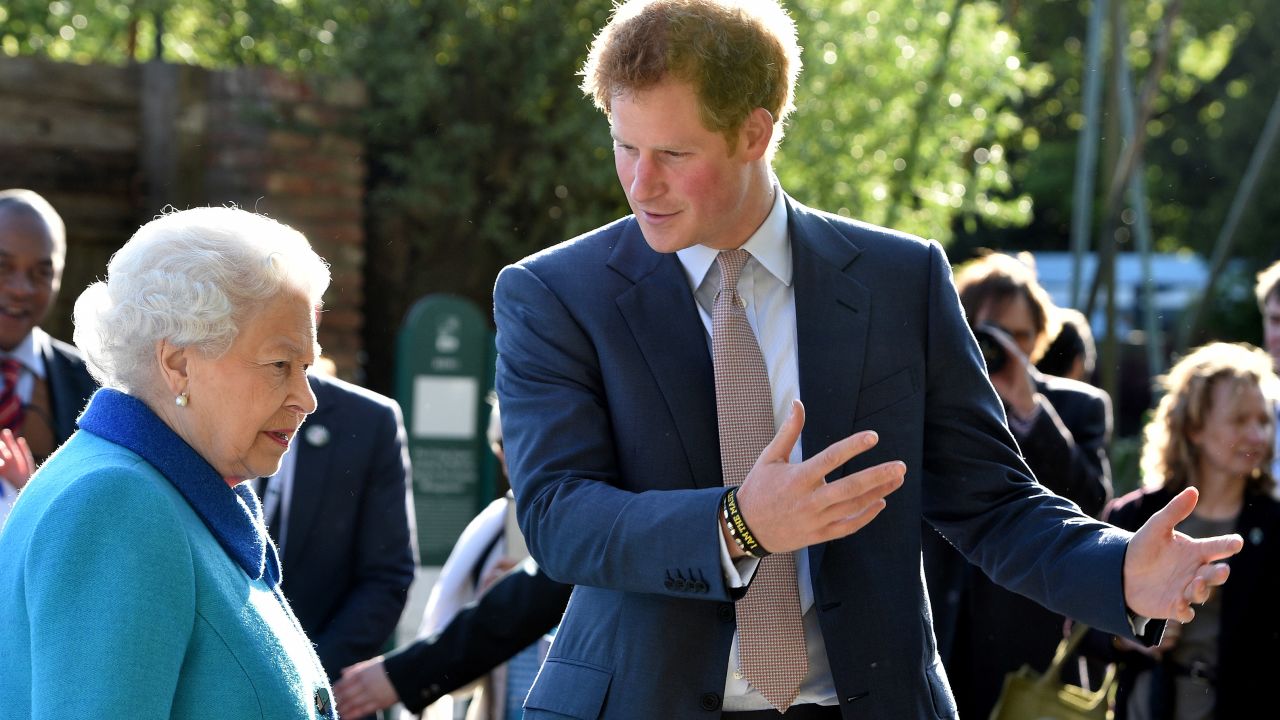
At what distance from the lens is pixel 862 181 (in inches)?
460

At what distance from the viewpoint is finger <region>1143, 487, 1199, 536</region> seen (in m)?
2.56

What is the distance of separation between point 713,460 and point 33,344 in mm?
3005

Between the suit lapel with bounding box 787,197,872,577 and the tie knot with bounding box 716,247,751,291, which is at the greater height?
the tie knot with bounding box 716,247,751,291

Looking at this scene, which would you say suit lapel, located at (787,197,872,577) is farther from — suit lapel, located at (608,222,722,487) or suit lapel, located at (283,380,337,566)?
suit lapel, located at (283,380,337,566)

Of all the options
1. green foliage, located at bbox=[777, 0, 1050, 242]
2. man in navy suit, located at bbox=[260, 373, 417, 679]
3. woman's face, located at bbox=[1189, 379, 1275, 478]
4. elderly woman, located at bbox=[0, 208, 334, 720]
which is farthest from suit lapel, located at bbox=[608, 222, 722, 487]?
green foliage, located at bbox=[777, 0, 1050, 242]

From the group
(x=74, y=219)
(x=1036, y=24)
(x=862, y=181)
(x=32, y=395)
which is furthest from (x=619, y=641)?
(x=1036, y=24)

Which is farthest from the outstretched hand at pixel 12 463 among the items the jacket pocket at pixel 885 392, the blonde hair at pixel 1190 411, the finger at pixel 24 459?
the blonde hair at pixel 1190 411

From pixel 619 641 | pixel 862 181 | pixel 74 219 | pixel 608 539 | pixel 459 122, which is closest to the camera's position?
pixel 608 539

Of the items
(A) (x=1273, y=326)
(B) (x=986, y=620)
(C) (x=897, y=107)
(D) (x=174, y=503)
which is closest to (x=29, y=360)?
(D) (x=174, y=503)

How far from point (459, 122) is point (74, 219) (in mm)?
2303

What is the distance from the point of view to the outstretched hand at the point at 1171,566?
256 cm

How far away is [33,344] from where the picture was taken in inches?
195

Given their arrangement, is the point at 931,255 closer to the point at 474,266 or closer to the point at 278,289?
the point at 278,289

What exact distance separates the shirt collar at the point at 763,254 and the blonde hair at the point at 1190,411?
114 inches
